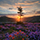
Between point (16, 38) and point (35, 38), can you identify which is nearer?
point (16, 38)

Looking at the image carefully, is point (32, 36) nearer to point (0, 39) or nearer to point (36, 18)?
point (0, 39)

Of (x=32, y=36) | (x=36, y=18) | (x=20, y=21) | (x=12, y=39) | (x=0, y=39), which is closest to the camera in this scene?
(x=12, y=39)

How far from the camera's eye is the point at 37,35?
2889mm

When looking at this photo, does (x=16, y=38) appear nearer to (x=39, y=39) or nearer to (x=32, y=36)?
(x=32, y=36)

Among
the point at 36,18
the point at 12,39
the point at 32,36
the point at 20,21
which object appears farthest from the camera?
the point at 36,18

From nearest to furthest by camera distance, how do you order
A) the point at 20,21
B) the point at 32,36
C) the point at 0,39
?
the point at 0,39, the point at 32,36, the point at 20,21

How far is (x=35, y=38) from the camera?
9.00ft

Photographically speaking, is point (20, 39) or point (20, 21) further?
point (20, 21)

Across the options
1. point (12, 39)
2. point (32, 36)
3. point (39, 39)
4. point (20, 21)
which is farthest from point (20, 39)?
point (20, 21)

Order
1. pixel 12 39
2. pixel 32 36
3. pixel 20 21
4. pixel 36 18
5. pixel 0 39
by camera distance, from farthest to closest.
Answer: pixel 36 18, pixel 20 21, pixel 32 36, pixel 0 39, pixel 12 39

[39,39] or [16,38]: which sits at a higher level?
[16,38]

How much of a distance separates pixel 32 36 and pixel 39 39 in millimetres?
342

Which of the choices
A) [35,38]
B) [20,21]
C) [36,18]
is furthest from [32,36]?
[36,18]

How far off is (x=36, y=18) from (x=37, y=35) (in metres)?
10.9
